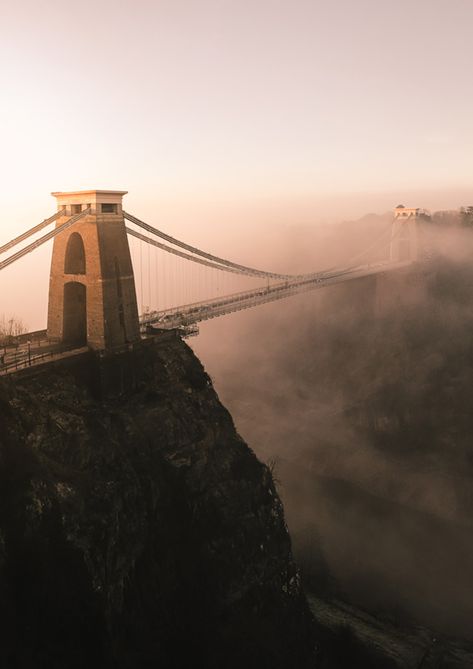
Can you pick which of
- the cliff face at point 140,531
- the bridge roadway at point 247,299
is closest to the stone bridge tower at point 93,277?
the cliff face at point 140,531

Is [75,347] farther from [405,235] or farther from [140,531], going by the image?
[405,235]

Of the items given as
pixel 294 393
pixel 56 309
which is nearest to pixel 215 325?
pixel 294 393

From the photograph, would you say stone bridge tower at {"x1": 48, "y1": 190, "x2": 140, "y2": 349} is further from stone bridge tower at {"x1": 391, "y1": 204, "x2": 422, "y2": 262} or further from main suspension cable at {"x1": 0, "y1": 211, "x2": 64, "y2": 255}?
stone bridge tower at {"x1": 391, "y1": 204, "x2": 422, "y2": 262}

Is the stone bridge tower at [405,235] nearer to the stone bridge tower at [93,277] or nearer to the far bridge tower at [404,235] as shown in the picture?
the far bridge tower at [404,235]

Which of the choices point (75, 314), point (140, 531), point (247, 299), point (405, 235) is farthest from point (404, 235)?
point (140, 531)

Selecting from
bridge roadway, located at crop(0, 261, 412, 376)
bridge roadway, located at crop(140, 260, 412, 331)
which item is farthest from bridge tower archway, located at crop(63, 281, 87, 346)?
bridge roadway, located at crop(140, 260, 412, 331)

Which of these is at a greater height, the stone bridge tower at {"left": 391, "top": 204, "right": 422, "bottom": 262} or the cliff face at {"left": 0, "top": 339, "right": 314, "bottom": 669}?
the stone bridge tower at {"left": 391, "top": 204, "right": 422, "bottom": 262}

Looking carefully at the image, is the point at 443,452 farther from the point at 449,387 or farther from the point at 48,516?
the point at 48,516

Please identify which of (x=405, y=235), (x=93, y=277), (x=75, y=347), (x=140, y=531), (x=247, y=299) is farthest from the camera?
(x=405, y=235)
